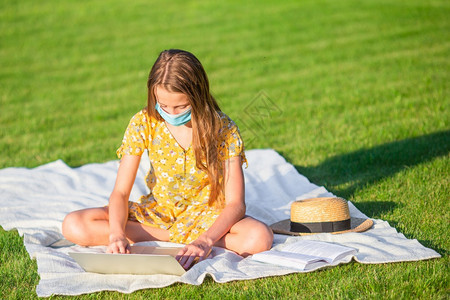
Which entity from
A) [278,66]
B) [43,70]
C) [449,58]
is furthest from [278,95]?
[43,70]

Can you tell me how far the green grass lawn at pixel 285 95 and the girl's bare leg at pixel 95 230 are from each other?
0.31 metres

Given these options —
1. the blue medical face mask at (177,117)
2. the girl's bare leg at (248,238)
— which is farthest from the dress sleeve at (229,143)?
the girl's bare leg at (248,238)

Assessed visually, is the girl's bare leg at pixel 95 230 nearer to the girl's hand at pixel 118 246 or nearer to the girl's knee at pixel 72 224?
the girl's knee at pixel 72 224

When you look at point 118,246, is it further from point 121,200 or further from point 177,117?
point 177,117

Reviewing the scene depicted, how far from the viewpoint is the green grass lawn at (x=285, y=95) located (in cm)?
346

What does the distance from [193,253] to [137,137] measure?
0.88 m

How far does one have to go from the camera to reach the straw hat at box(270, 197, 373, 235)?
3.81m

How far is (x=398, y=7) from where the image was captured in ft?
40.6

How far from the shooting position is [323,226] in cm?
384

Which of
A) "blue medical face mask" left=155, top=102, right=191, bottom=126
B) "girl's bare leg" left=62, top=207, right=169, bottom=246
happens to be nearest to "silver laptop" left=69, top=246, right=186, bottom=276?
"girl's bare leg" left=62, top=207, right=169, bottom=246

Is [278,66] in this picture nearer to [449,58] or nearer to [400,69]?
[400,69]

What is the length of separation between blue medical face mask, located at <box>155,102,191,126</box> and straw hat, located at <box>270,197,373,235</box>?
0.95 metres

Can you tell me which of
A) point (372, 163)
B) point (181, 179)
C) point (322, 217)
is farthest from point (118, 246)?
point (372, 163)

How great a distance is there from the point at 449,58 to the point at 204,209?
632 cm
